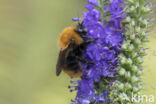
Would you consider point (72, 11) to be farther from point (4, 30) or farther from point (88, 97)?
point (88, 97)

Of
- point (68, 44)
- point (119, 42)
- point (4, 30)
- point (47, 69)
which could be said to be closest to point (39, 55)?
point (47, 69)

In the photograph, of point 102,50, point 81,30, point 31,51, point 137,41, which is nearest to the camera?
point 137,41

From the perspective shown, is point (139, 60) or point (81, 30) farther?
point (81, 30)

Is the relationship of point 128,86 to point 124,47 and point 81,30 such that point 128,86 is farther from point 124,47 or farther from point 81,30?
point 81,30

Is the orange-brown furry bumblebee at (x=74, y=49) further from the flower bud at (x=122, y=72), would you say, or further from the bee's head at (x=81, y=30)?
the flower bud at (x=122, y=72)

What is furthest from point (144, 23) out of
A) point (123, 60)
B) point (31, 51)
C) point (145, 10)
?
point (31, 51)

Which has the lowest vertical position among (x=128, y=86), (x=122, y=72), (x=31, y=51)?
(x=128, y=86)

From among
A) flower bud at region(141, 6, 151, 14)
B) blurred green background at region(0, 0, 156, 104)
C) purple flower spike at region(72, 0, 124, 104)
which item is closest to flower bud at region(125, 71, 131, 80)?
purple flower spike at region(72, 0, 124, 104)

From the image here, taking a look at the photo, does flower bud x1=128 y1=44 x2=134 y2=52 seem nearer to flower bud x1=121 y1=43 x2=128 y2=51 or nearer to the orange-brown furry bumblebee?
flower bud x1=121 y1=43 x2=128 y2=51
